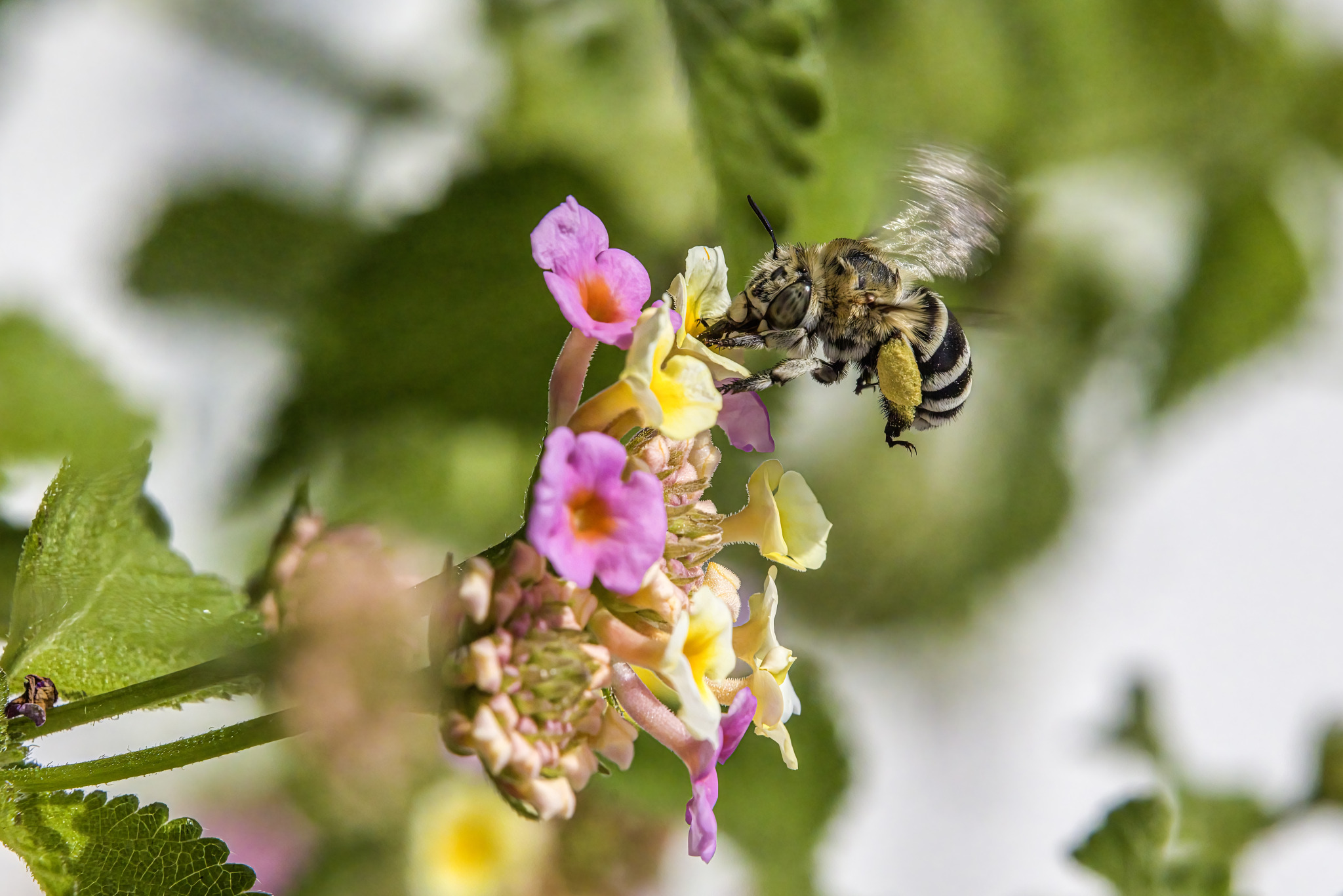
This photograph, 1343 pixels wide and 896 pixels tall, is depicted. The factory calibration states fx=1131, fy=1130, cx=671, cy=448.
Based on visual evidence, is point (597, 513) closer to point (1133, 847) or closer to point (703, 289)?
point (703, 289)

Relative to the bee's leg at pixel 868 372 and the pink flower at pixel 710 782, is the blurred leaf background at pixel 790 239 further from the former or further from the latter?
the pink flower at pixel 710 782

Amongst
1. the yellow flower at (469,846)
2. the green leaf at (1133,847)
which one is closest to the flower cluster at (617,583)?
the green leaf at (1133,847)

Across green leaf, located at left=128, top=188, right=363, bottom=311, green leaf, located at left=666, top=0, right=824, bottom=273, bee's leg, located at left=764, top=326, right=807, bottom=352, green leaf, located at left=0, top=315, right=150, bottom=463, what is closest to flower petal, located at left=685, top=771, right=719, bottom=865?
bee's leg, located at left=764, top=326, right=807, bottom=352

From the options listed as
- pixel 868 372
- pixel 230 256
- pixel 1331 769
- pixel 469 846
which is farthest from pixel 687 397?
pixel 1331 769

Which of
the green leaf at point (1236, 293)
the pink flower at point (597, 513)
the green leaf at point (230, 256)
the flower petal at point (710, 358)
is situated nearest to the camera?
the pink flower at point (597, 513)

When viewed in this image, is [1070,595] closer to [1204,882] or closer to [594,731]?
[1204,882]

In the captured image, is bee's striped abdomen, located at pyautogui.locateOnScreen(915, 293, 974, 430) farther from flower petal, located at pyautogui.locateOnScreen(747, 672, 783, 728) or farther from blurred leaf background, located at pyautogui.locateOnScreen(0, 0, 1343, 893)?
flower petal, located at pyautogui.locateOnScreen(747, 672, 783, 728)
